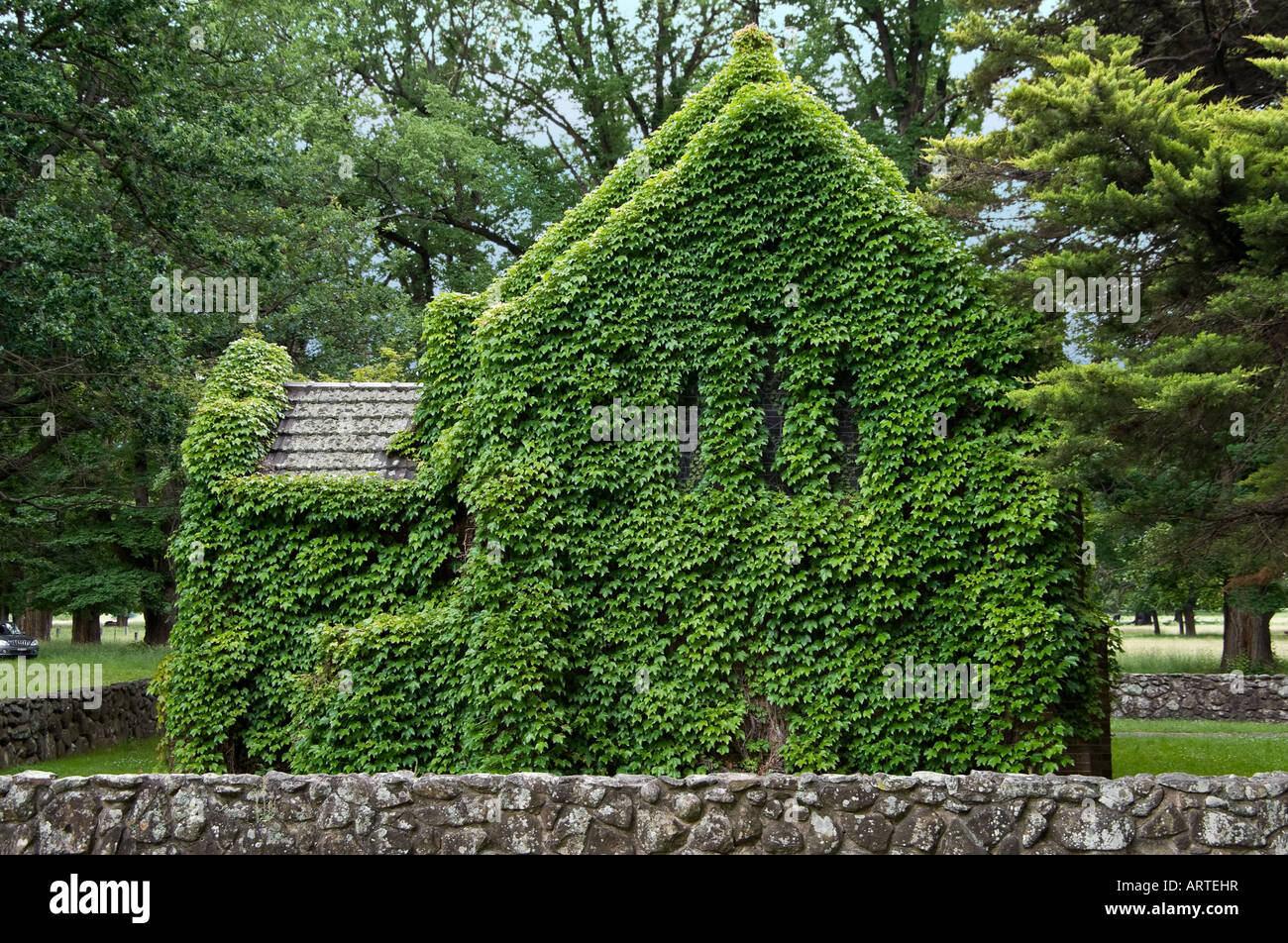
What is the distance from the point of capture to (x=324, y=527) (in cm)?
1248

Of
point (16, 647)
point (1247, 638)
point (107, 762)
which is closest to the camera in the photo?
point (107, 762)

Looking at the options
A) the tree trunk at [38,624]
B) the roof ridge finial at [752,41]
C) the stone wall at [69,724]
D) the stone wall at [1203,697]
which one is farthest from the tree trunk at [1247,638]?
the tree trunk at [38,624]

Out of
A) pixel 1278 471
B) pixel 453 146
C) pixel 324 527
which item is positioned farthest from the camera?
pixel 453 146

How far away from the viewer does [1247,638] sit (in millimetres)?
25516

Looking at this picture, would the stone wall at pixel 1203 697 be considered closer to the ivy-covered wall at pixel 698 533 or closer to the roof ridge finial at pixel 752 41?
the ivy-covered wall at pixel 698 533

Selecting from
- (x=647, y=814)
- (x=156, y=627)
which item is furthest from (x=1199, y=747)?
(x=156, y=627)

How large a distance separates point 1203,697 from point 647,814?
1968cm

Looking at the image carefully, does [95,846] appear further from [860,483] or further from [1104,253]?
[1104,253]

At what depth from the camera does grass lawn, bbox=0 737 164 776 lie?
620 inches

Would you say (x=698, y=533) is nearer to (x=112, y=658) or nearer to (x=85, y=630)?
(x=112, y=658)

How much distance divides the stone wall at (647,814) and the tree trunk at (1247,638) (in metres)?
21.2

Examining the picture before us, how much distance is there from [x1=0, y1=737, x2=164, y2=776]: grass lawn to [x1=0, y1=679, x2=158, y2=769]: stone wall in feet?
0.59

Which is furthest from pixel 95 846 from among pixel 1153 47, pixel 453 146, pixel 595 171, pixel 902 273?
pixel 595 171

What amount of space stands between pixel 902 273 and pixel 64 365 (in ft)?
52.0
